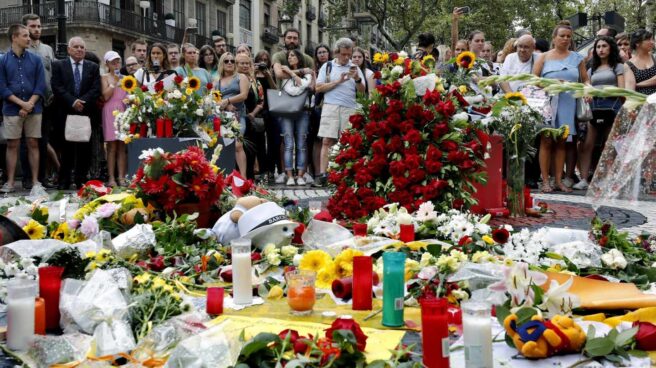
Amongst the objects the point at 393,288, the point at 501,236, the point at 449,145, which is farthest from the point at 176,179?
the point at 393,288

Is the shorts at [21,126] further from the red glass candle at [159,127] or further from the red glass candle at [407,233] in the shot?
the red glass candle at [407,233]

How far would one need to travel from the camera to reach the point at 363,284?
3379 millimetres

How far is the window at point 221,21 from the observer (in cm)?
3864

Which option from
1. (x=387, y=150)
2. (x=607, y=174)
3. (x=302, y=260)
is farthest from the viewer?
(x=387, y=150)

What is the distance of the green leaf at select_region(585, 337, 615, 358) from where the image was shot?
2.60 metres

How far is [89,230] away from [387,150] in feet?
7.85

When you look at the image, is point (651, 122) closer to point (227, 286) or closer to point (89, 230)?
point (227, 286)

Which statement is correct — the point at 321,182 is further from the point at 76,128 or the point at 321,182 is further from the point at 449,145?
the point at 449,145

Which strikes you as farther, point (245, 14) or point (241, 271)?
point (245, 14)

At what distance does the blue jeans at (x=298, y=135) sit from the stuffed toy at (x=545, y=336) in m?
7.52

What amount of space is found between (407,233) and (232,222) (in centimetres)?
113

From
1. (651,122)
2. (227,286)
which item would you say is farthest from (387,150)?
(651,122)

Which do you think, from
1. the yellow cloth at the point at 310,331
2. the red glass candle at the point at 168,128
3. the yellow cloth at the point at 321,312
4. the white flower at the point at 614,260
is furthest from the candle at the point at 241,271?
the red glass candle at the point at 168,128

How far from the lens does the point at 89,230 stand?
4.69 meters
